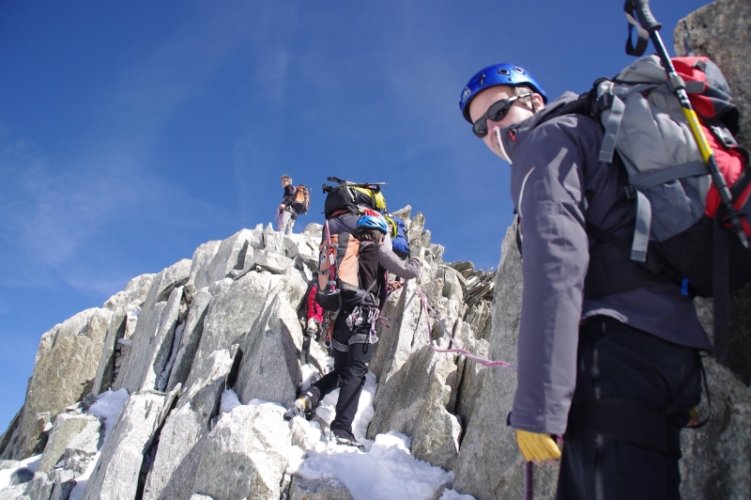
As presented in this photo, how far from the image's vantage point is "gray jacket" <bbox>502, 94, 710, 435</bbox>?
242 centimetres

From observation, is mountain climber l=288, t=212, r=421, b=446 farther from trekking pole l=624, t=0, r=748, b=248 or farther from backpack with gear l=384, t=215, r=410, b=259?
trekking pole l=624, t=0, r=748, b=248

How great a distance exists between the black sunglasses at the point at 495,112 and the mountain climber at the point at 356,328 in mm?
6000

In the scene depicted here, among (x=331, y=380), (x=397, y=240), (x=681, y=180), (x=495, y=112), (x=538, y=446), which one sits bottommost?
(x=538, y=446)

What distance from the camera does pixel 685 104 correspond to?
272 centimetres

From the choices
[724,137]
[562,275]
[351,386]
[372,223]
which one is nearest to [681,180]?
[724,137]

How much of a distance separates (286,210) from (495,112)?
2522 centimetres

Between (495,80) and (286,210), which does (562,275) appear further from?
(286,210)

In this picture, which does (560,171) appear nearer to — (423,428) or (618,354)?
(618,354)

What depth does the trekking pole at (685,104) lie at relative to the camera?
2426 millimetres

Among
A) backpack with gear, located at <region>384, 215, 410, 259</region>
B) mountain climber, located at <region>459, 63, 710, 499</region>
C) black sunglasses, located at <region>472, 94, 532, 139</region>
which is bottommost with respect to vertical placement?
mountain climber, located at <region>459, 63, 710, 499</region>

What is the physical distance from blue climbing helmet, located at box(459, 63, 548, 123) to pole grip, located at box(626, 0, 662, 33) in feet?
3.13

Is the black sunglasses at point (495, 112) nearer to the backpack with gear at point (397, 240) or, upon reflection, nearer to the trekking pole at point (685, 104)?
the trekking pole at point (685, 104)

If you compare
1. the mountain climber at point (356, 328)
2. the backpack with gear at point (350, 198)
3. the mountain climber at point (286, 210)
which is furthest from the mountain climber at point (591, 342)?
the mountain climber at point (286, 210)

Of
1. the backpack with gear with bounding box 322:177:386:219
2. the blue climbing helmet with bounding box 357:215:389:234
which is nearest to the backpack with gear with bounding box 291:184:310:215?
the backpack with gear with bounding box 322:177:386:219
